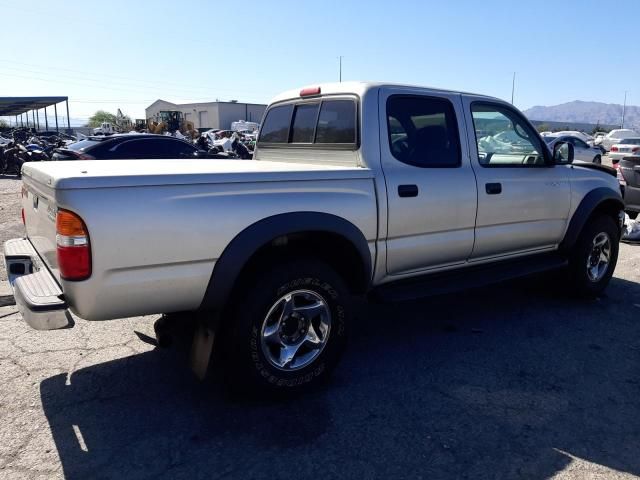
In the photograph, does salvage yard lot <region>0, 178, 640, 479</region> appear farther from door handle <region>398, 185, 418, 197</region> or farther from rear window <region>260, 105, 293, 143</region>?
rear window <region>260, 105, 293, 143</region>

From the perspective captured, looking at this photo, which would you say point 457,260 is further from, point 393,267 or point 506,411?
point 506,411

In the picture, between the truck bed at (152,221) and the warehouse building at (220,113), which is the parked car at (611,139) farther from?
the warehouse building at (220,113)

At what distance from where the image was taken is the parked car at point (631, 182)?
27.3 feet

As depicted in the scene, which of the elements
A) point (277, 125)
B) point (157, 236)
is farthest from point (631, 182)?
point (157, 236)

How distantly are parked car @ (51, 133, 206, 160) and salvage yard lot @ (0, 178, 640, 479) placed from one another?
696 centimetres

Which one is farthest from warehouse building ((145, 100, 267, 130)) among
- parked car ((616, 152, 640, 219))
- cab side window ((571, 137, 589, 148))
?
parked car ((616, 152, 640, 219))

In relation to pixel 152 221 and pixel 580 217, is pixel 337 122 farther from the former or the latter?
pixel 580 217

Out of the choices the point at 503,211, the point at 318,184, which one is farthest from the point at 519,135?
the point at 318,184

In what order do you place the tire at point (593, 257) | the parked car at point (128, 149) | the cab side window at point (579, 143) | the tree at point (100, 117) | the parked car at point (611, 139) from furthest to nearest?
the tree at point (100, 117)
the parked car at point (611, 139)
the cab side window at point (579, 143)
the parked car at point (128, 149)
the tire at point (593, 257)

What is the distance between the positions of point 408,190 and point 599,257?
3.00m

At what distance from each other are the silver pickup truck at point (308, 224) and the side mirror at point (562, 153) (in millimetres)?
21

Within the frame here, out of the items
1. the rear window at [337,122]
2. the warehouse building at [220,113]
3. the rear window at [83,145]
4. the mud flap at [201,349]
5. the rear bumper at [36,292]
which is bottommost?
the mud flap at [201,349]

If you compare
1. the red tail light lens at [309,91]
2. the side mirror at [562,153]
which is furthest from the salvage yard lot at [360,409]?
the red tail light lens at [309,91]

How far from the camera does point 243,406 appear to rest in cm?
333
